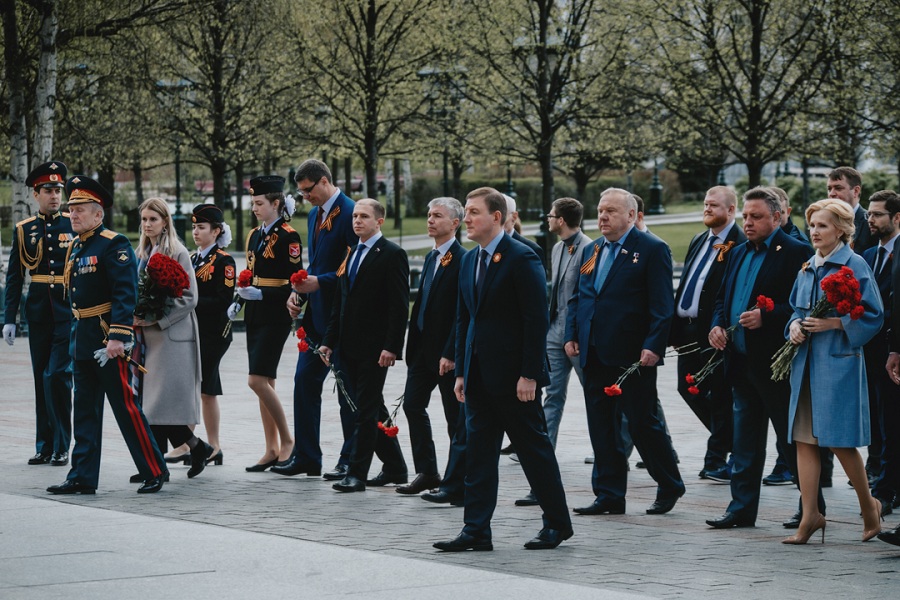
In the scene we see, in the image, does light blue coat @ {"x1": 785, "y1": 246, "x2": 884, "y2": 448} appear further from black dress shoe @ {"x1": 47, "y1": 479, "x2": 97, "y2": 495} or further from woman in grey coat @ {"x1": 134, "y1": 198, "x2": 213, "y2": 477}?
black dress shoe @ {"x1": 47, "y1": 479, "x2": 97, "y2": 495}

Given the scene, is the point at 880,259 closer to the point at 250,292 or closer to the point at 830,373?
the point at 830,373

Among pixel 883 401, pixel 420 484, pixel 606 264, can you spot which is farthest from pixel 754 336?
pixel 420 484

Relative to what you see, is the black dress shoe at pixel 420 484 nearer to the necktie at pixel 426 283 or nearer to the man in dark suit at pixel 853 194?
the necktie at pixel 426 283

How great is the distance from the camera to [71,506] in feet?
27.6

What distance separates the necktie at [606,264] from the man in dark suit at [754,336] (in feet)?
2.49

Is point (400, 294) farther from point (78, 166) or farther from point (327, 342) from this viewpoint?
point (78, 166)

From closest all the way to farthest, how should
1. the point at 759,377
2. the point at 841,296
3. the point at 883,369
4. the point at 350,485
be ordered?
1. the point at 841,296
2. the point at 759,377
3. the point at 883,369
4. the point at 350,485

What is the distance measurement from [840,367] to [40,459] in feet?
19.5

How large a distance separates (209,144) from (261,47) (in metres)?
2.91

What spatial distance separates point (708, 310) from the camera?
29.8ft

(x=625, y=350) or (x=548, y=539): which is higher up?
(x=625, y=350)

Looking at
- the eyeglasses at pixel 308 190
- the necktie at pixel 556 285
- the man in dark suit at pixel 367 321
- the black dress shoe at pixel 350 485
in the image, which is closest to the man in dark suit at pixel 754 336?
the necktie at pixel 556 285

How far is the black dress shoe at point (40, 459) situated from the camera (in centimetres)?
1041

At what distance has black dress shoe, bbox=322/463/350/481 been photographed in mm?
9875
